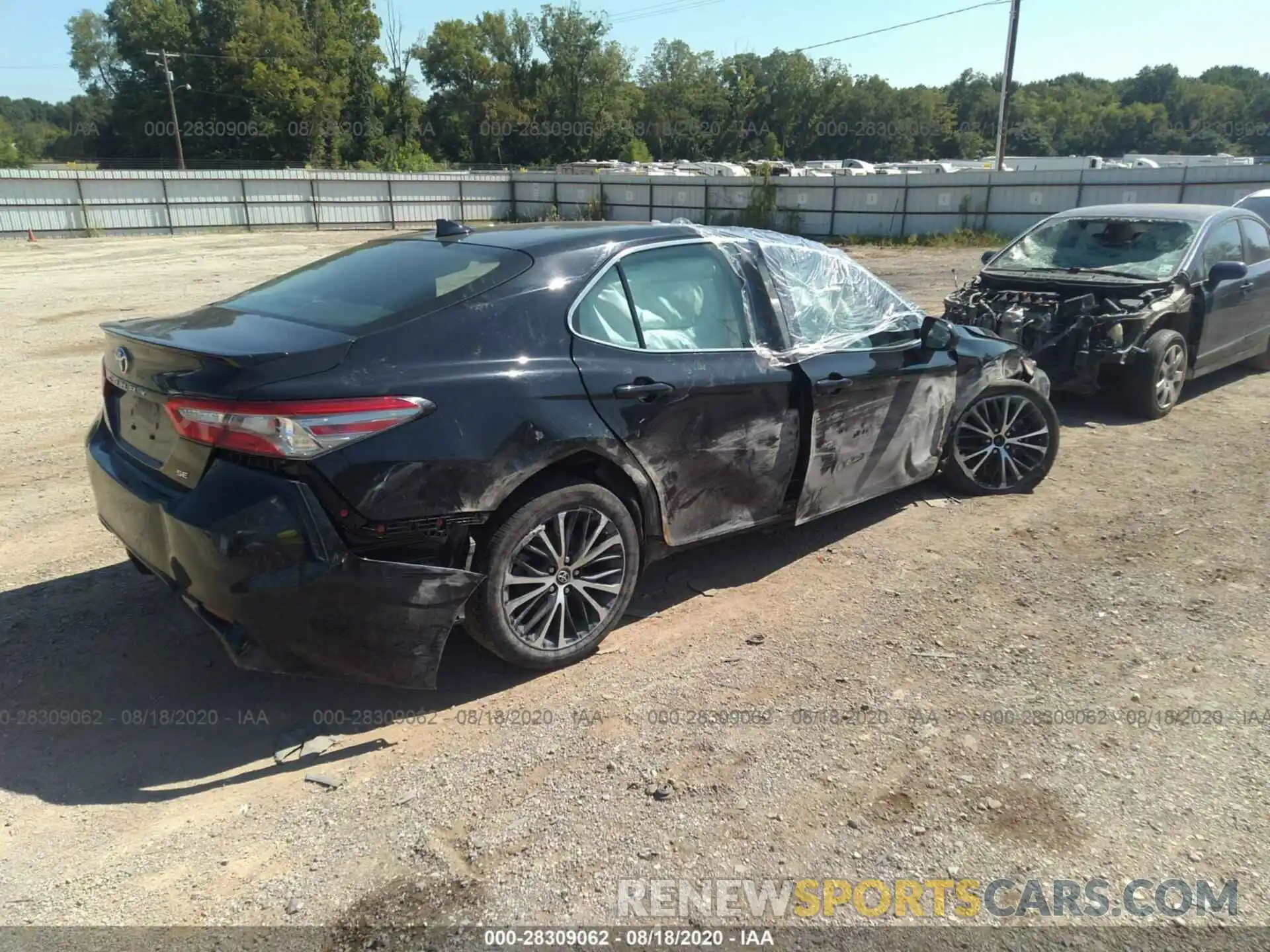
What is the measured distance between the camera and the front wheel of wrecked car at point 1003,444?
5.54 meters

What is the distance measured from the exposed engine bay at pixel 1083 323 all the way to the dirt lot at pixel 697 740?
2.30 metres

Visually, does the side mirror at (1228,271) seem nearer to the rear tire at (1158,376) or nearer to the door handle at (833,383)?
the rear tire at (1158,376)

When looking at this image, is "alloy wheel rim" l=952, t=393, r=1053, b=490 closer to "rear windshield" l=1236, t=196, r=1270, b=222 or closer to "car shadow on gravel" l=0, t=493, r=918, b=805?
"car shadow on gravel" l=0, t=493, r=918, b=805

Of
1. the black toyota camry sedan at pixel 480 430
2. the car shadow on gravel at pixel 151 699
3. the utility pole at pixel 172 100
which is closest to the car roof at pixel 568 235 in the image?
the black toyota camry sedan at pixel 480 430

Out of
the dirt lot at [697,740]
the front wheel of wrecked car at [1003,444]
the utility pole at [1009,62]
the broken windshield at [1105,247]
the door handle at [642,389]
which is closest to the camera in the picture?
the dirt lot at [697,740]

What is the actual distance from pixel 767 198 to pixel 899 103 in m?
67.7

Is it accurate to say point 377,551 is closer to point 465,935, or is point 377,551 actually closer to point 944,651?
point 465,935

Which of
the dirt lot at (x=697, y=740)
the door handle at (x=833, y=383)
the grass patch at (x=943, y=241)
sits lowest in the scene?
the dirt lot at (x=697, y=740)

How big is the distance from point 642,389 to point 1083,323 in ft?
16.9

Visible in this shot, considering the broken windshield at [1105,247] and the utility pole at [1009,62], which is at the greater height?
the utility pole at [1009,62]

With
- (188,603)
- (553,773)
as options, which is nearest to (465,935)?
(553,773)

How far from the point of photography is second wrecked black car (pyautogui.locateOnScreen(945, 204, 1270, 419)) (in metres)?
7.27

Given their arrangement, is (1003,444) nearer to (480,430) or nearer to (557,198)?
(480,430)

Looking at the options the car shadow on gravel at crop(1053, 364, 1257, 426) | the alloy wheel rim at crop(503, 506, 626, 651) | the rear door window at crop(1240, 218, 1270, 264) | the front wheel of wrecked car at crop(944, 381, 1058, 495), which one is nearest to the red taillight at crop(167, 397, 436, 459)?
the alloy wheel rim at crop(503, 506, 626, 651)
